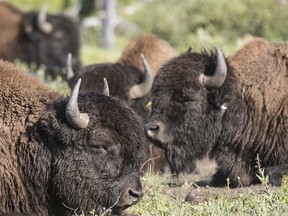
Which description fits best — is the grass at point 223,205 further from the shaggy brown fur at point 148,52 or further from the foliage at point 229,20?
the foliage at point 229,20

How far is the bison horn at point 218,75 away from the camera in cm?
1045

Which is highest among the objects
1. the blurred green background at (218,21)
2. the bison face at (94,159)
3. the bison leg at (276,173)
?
the bison face at (94,159)

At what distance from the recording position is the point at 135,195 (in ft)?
25.8

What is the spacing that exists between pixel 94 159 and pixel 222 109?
3039 millimetres

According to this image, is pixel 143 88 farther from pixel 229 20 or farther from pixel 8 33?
pixel 229 20

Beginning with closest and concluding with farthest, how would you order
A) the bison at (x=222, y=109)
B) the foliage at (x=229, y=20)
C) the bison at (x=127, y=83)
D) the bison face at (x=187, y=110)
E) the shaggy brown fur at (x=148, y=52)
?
1. the bison at (x=222, y=109)
2. the bison face at (x=187, y=110)
3. the bison at (x=127, y=83)
4. the shaggy brown fur at (x=148, y=52)
5. the foliage at (x=229, y=20)

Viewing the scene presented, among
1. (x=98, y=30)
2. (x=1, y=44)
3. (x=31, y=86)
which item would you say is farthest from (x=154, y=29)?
(x=31, y=86)

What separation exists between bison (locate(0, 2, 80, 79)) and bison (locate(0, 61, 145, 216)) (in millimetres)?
16248

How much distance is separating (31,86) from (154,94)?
2810 millimetres

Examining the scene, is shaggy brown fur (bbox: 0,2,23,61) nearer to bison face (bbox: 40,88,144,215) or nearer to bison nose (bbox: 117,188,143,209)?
bison face (bbox: 40,88,144,215)

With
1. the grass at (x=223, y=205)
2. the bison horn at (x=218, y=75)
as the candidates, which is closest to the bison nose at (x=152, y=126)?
the bison horn at (x=218, y=75)

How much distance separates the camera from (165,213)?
27.1 ft

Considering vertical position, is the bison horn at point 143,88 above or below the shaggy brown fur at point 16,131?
below

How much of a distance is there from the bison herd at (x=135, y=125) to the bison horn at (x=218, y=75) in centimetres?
1
